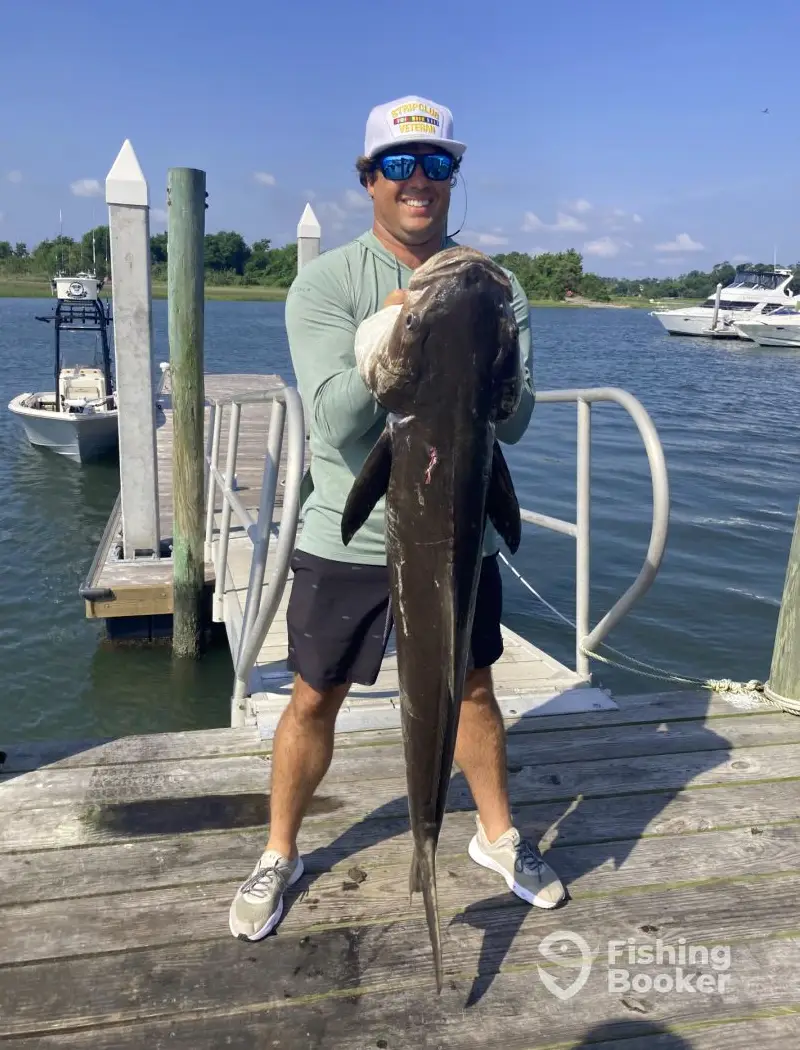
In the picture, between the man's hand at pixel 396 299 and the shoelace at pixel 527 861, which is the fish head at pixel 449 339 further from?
the shoelace at pixel 527 861

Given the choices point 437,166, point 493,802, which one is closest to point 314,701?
point 493,802

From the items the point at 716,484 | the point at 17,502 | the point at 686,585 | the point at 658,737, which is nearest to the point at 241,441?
the point at 17,502

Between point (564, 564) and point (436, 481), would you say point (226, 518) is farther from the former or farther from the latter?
point (564, 564)

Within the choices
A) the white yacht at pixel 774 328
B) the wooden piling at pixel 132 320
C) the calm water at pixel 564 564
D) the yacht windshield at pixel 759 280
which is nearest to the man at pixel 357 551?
the calm water at pixel 564 564

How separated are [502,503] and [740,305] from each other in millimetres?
54570

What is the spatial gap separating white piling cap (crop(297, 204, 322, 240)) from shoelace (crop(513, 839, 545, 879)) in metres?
8.21

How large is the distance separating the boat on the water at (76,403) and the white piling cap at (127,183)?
7.59 metres

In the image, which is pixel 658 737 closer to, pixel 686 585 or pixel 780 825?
pixel 780 825

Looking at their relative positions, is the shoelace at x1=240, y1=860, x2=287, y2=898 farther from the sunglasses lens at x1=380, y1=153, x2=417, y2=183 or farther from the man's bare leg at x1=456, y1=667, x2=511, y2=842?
the sunglasses lens at x1=380, y1=153, x2=417, y2=183

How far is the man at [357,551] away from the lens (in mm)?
2396

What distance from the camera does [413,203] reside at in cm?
245

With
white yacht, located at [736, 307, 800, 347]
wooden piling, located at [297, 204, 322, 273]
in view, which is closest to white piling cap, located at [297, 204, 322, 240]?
wooden piling, located at [297, 204, 322, 273]

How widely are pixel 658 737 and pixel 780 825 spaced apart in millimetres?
730

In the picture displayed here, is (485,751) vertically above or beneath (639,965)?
above
